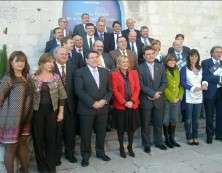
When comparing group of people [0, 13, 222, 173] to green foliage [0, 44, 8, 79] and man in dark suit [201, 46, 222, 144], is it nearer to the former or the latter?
man in dark suit [201, 46, 222, 144]

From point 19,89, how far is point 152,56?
246cm

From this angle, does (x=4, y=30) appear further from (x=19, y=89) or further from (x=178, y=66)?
(x=178, y=66)

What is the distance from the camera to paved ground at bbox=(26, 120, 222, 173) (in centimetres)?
455

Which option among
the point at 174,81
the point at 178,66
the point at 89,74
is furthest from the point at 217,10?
the point at 89,74

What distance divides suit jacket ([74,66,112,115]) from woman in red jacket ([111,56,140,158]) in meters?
0.20

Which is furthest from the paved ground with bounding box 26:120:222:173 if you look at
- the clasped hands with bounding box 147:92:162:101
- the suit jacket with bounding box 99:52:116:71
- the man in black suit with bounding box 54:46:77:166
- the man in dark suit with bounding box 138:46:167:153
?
the suit jacket with bounding box 99:52:116:71

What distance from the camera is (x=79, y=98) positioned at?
4691 millimetres

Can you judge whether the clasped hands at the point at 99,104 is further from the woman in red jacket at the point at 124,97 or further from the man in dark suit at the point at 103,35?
the man in dark suit at the point at 103,35

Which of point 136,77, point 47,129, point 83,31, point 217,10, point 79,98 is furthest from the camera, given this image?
point 217,10

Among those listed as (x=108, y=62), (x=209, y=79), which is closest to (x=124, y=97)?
(x=108, y=62)

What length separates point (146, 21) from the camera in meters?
8.22

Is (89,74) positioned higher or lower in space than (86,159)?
higher

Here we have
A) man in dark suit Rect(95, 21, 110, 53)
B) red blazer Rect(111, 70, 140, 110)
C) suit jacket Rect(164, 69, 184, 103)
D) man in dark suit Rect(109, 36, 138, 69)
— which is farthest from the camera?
man in dark suit Rect(95, 21, 110, 53)

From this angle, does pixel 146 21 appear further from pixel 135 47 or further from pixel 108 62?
pixel 108 62
